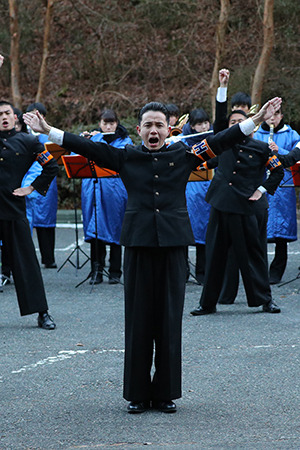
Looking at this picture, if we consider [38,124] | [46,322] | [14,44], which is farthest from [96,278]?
[14,44]

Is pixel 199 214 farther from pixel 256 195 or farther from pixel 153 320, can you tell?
pixel 153 320

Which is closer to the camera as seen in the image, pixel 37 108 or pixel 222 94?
pixel 222 94

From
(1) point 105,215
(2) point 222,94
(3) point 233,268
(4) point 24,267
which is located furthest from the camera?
(1) point 105,215

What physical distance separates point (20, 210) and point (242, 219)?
2.11 meters

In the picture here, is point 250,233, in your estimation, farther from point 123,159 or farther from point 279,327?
point 123,159

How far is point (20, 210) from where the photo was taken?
279 inches

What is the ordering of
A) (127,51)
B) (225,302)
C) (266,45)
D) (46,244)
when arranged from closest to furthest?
(225,302) → (46,244) → (266,45) → (127,51)

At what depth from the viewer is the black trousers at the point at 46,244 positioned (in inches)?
430

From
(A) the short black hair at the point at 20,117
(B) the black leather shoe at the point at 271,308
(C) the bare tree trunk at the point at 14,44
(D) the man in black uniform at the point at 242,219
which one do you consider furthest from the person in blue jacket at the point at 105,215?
(C) the bare tree trunk at the point at 14,44

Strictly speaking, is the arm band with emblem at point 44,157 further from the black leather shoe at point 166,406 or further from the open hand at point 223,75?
the black leather shoe at point 166,406

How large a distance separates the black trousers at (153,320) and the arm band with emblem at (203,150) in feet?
1.91

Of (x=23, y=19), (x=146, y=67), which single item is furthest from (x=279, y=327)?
(x=23, y=19)

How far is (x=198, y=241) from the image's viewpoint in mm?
9680

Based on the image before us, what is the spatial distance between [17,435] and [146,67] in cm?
1880
